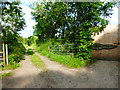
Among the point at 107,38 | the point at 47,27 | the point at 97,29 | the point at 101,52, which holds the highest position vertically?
the point at 47,27

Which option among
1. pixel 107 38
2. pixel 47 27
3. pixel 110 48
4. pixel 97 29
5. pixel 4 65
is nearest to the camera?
pixel 4 65

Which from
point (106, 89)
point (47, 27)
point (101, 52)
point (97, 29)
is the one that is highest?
point (47, 27)

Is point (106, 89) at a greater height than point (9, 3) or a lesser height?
lesser

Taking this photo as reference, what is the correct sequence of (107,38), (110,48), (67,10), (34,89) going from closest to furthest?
(34,89) → (110,48) → (107,38) → (67,10)

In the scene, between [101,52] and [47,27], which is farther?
[47,27]

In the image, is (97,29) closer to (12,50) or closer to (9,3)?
(12,50)

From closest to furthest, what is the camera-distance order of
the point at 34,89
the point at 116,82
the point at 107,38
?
1. the point at 34,89
2. the point at 116,82
3. the point at 107,38

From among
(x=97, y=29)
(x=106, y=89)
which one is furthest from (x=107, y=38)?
(x=106, y=89)

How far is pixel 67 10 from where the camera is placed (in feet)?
40.0

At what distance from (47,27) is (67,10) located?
32.3 feet

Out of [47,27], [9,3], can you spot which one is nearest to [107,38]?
[9,3]

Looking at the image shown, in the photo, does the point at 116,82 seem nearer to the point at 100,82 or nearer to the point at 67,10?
the point at 100,82

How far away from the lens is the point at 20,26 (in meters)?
12.9

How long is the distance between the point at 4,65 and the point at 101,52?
27.8 ft
